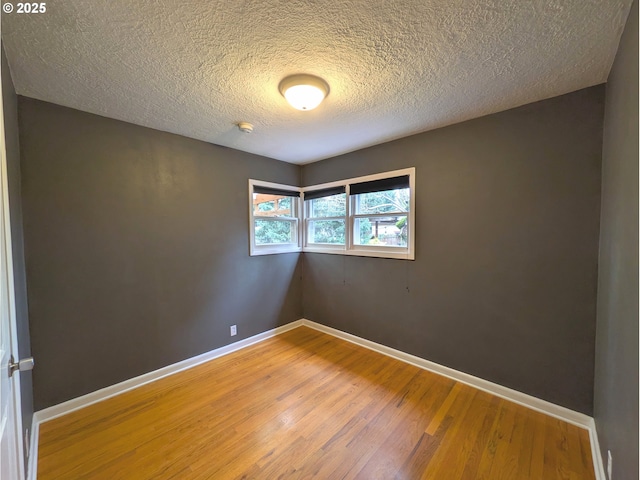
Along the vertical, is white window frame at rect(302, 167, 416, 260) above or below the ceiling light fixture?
below

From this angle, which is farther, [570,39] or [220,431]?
[220,431]

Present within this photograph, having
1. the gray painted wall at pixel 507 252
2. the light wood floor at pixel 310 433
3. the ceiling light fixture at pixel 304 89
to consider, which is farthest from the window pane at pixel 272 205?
the light wood floor at pixel 310 433

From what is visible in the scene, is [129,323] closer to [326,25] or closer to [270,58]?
[270,58]

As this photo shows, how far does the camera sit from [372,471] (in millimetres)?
1533

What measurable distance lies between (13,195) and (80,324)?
3.64 feet

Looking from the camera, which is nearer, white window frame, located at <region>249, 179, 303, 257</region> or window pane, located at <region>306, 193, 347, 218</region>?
white window frame, located at <region>249, 179, 303, 257</region>

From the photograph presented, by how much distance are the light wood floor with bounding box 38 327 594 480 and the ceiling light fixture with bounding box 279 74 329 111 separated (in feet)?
7.68

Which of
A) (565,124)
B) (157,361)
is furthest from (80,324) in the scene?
(565,124)

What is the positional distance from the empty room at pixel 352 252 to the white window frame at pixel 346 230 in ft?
0.13

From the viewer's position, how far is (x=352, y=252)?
3.23 metres

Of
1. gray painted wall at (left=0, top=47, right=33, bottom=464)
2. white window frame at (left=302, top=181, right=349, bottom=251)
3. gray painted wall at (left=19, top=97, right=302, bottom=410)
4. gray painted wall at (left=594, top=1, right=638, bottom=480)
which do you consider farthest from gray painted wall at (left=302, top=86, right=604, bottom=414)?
gray painted wall at (left=0, top=47, right=33, bottom=464)

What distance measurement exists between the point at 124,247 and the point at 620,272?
3407 mm

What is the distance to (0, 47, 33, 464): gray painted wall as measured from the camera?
1.43m

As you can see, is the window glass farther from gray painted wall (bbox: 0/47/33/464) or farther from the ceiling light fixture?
gray painted wall (bbox: 0/47/33/464)
